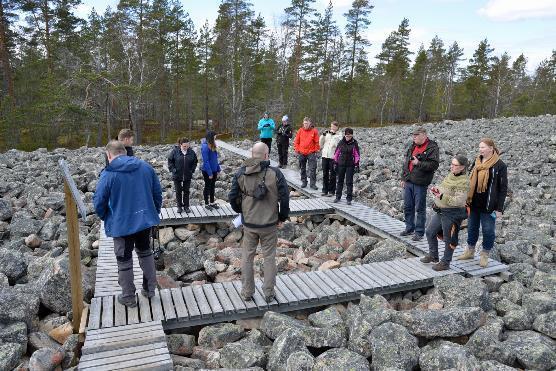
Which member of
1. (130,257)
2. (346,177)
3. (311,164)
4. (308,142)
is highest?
(308,142)

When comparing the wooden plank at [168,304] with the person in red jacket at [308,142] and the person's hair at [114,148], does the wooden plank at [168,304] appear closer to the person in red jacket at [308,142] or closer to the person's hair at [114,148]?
the person's hair at [114,148]

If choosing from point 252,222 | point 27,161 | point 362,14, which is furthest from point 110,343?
point 362,14

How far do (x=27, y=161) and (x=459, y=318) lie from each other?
17.0 m

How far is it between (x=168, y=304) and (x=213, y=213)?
13.9ft

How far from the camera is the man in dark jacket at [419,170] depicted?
22.0ft

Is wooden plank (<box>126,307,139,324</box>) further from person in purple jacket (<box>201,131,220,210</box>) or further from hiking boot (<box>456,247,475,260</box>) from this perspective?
hiking boot (<box>456,247,475,260</box>)

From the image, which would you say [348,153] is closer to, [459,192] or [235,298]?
[459,192]

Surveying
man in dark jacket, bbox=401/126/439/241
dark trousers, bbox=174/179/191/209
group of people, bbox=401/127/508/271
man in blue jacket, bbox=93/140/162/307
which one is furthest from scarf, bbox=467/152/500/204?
dark trousers, bbox=174/179/191/209

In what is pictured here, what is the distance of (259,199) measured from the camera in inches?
189

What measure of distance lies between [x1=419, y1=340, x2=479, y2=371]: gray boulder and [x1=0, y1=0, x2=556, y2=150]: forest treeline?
77.1 feet

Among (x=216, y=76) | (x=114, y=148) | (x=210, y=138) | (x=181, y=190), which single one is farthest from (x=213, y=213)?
(x=216, y=76)

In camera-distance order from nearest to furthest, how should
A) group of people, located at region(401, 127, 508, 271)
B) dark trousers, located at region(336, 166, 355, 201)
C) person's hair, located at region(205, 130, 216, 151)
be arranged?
group of people, located at region(401, 127, 508, 271)
person's hair, located at region(205, 130, 216, 151)
dark trousers, located at region(336, 166, 355, 201)

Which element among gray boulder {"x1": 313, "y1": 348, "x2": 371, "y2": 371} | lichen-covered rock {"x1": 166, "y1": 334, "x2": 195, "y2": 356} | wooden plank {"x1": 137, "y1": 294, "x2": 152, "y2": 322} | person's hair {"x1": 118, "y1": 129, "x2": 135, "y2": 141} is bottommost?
lichen-covered rock {"x1": 166, "y1": 334, "x2": 195, "y2": 356}

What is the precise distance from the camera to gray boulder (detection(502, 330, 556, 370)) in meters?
4.10
